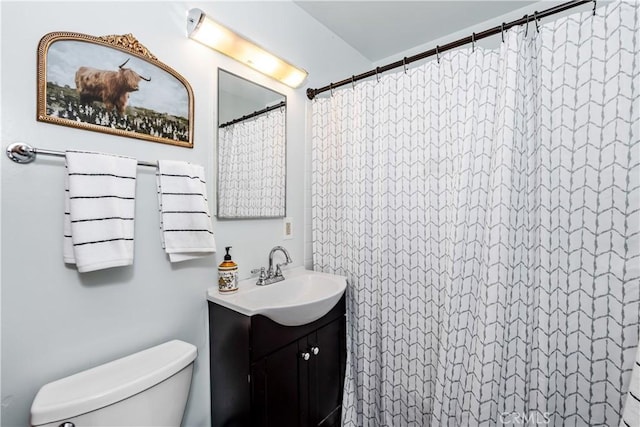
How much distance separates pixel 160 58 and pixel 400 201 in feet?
4.12

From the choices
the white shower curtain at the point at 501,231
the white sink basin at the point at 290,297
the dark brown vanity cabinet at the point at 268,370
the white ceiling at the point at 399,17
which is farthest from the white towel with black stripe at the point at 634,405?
the white ceiling at the point at 399,17

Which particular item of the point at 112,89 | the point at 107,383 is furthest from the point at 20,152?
the point at 107,383

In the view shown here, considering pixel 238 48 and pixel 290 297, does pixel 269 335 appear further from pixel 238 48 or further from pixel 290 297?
pixel 238 48

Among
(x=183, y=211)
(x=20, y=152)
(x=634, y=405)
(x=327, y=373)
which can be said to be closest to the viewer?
(x=634, y=405)

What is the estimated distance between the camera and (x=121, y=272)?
3.37ft

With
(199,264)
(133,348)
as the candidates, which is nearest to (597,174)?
(199,264)

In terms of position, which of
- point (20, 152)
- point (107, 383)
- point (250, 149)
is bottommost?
point (107, 383)

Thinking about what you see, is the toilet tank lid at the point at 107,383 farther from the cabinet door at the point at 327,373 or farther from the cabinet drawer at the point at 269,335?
the cabinet door at the point at 327,373

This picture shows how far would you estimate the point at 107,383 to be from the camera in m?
0.84

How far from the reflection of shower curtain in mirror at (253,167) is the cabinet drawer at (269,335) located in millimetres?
547

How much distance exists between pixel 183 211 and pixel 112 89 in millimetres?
493

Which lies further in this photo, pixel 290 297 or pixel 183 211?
Answer: pixel 290 297

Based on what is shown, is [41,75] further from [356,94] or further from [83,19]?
[356,94]

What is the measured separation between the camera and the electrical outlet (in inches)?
66.0
